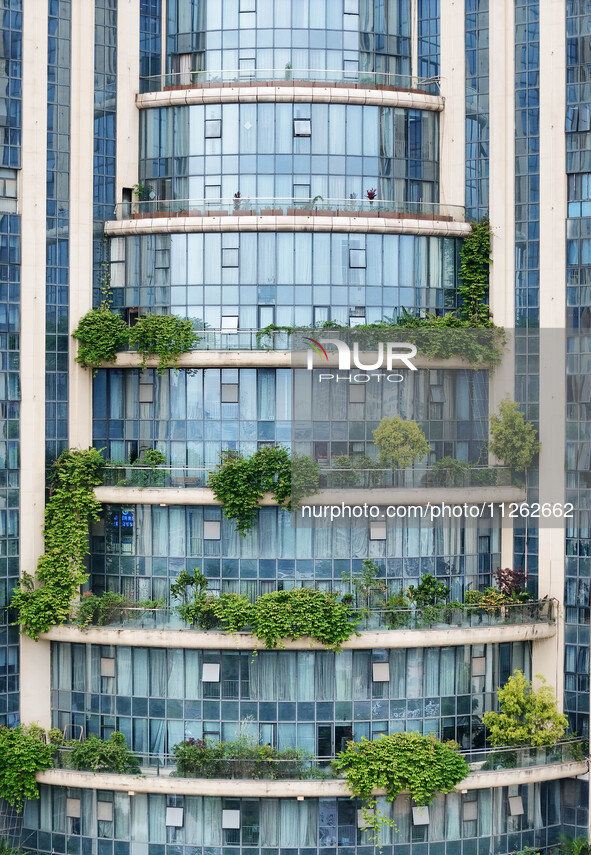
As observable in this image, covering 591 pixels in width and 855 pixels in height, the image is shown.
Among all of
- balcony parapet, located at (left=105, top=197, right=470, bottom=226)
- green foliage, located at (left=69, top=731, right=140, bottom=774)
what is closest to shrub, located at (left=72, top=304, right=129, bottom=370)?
balcony parapet, located at (left=105, top=197, right=470, bottom=226)

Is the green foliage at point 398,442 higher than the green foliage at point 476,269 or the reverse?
the reverse

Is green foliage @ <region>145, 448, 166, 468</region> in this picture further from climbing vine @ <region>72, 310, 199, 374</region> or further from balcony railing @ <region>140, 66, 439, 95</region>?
balcony railing @ <region>140, 66, 439, 95</region>

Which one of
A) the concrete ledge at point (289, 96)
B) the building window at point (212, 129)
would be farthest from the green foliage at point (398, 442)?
the building window at point (212, 129)

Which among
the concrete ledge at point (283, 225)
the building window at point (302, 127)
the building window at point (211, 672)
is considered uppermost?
the building window at point (302, 127)

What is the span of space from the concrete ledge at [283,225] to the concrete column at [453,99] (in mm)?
1952

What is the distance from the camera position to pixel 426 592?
1690 inches

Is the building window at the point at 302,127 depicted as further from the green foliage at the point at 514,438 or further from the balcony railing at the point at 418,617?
the balcony railing at the point at 418,617

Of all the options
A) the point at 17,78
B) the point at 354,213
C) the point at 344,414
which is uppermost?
the point at 17,78

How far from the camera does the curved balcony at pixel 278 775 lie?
40844 mm

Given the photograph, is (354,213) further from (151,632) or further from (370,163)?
(151,632)

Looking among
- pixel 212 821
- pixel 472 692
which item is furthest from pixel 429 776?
pixel 212 821

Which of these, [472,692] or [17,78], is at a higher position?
[17,78]

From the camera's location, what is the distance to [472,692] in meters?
43.5

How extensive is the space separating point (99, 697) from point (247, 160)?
823 inches
